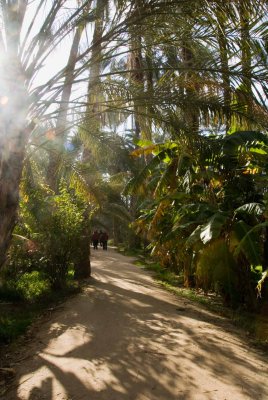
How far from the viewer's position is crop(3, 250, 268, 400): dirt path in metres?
4.09

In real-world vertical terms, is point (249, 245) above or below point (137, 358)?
above

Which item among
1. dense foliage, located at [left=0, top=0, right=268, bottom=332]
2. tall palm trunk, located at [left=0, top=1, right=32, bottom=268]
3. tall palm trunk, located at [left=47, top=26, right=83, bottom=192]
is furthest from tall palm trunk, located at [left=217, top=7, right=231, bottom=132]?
tall palm trunk, located at [left=0, top=1, right=32, bottom=268]

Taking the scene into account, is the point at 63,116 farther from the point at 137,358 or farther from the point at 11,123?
the point at 137,358

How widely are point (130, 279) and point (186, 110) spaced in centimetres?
723

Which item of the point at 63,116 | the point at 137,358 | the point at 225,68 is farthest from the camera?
the point at 63,116

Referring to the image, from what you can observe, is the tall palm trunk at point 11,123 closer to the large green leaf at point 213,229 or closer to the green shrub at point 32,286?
the large green leaf at point 213,229

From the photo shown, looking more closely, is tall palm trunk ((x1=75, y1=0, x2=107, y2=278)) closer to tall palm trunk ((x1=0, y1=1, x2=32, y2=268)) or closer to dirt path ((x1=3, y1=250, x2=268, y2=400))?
tall palm trunk ((x1=0, y1=1, x2=32, y2=268))

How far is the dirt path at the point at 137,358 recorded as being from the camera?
409 centimetres

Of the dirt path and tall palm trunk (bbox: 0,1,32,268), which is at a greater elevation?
tall palm trunk (bbox: 0,1,32,268)

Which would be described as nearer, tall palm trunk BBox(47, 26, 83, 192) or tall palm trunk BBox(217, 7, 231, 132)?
tall palm trunk BBox(217, 7, 231, 132)

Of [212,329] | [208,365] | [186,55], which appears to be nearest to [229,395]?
[208,365]

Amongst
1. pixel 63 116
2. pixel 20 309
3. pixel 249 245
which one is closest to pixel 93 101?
pixel 63 116

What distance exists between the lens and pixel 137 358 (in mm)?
4980

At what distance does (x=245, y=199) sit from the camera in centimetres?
870
